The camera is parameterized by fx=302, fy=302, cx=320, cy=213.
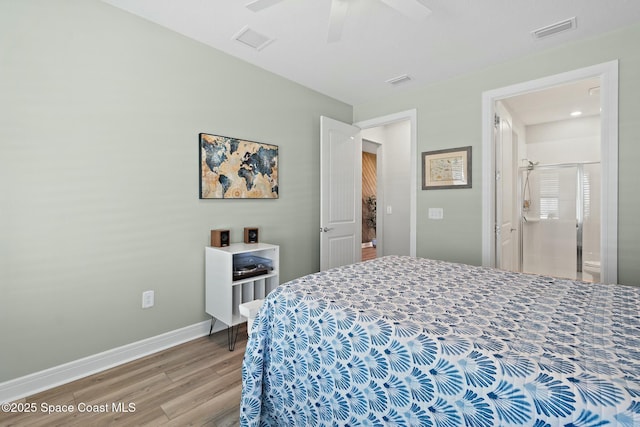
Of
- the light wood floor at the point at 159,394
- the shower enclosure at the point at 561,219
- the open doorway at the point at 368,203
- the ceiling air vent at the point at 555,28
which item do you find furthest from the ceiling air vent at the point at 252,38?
the open doorway at the point at 368,203

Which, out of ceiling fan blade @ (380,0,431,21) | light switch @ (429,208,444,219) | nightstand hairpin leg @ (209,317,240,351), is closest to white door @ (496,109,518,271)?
light switch @ (429,208,444,219)

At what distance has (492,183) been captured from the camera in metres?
2.98

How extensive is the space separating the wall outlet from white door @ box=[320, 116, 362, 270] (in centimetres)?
174

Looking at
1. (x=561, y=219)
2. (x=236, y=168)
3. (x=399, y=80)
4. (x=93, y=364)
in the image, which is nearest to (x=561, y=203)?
(x=561, y=219)

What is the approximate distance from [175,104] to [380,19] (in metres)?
1.72

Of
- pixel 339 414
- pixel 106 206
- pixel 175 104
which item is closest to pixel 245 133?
pixel 175 104

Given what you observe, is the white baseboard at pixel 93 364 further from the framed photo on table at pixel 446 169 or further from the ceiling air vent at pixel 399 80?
the ceiling air vent at pixel 399 80

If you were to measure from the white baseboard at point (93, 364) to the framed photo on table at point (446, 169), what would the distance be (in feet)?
8.88

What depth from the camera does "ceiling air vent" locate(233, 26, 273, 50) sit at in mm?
2389

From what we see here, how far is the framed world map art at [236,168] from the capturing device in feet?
8.57

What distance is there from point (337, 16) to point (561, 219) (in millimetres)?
4278

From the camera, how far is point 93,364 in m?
2.06

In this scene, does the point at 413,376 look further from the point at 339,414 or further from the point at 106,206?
the point at 106,206

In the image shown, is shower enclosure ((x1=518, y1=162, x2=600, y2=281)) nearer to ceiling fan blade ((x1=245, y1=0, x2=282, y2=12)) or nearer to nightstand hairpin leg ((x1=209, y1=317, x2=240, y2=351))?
nightstand hairpin leg ((x1=209, y1=317, x2=240, y2=351))
